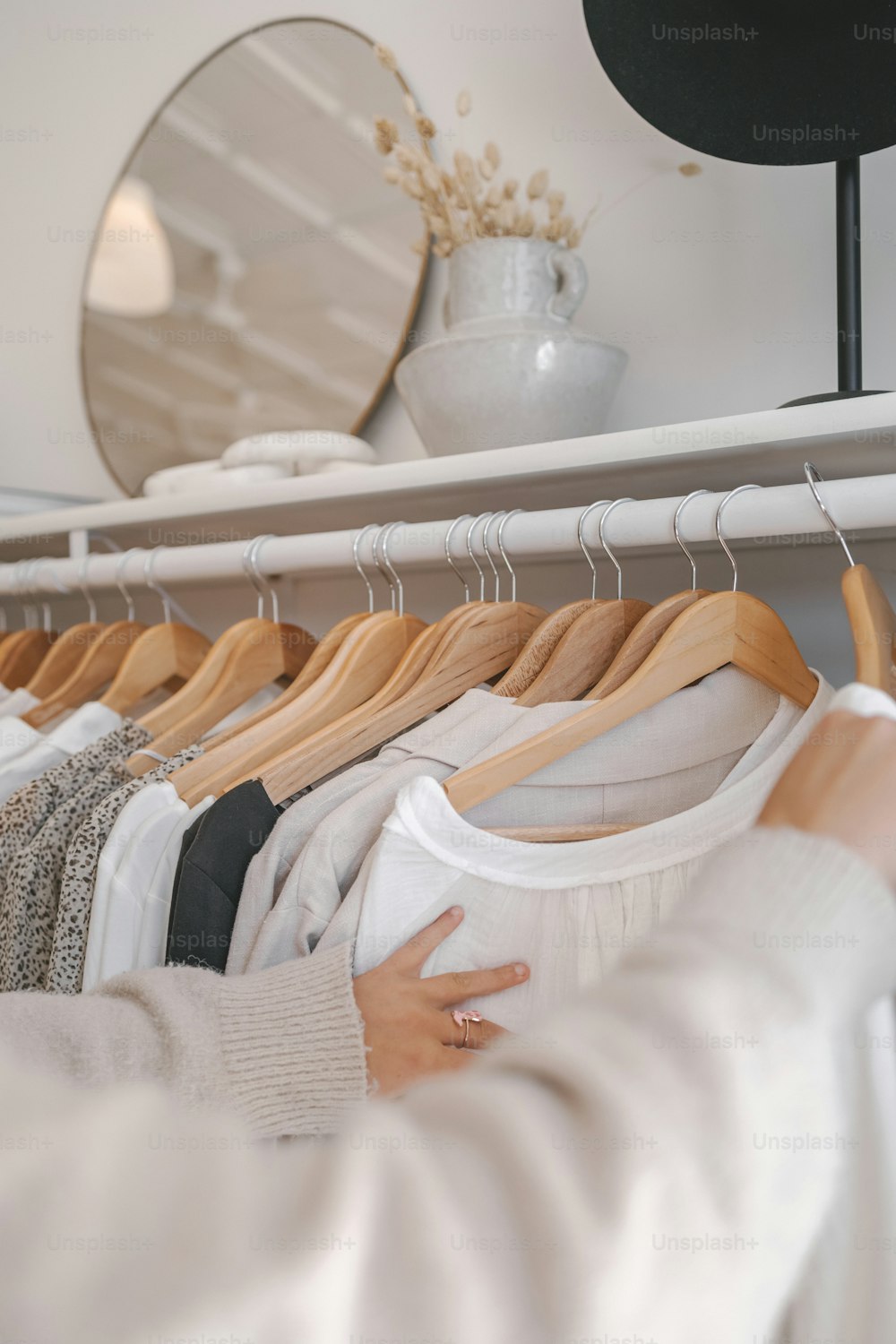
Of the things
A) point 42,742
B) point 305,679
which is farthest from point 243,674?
point 42,742

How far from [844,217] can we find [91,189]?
147cm

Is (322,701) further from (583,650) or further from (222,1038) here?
(222,1038)

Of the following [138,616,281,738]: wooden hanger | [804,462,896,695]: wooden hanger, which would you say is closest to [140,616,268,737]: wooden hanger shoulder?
[138,616,281,738]: wooden hanger

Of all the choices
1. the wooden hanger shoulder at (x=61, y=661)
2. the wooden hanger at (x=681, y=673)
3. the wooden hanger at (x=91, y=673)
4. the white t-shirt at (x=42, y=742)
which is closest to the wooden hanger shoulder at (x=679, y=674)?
the wooden hanger at (x=681, y=673)

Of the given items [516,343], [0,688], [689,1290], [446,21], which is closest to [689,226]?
[516,343]

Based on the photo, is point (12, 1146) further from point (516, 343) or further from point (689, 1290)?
point (516, 343)

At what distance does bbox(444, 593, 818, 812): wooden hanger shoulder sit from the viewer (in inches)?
29.5

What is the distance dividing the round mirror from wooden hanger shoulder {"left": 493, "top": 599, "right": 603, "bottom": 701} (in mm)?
657

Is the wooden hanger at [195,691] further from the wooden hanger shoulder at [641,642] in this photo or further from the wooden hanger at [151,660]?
the wooden hanger shoulder at [641,642]

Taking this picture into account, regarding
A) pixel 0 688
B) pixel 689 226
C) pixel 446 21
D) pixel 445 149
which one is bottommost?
pixel 0 688

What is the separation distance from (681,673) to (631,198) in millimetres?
704

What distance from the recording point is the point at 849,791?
419mm

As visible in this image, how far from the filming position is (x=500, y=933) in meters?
0.75

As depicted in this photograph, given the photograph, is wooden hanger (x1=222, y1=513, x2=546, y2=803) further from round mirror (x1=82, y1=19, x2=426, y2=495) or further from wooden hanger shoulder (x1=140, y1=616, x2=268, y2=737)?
round mirror (x1=82, y1=19, x2=426, y2=495)
